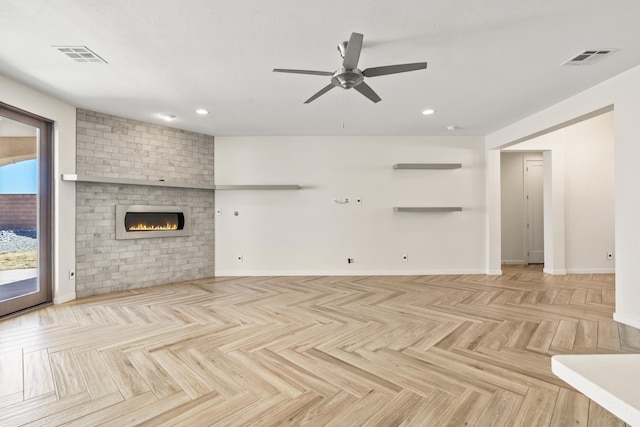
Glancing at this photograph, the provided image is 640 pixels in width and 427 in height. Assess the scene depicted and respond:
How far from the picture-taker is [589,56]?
2.81 meters

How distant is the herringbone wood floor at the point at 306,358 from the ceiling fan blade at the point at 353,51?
2.36m

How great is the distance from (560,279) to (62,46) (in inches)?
296

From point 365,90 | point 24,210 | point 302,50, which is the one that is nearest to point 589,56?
point 365,90

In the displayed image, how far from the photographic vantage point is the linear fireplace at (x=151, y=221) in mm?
4691

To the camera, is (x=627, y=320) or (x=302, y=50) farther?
(x=627, y=320)

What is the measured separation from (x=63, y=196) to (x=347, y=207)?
172 inches

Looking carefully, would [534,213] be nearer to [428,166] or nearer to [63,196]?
[428,166]

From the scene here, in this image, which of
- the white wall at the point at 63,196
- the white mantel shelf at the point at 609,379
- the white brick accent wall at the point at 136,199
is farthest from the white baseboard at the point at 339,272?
the white mantel shelf at the point at 609,379

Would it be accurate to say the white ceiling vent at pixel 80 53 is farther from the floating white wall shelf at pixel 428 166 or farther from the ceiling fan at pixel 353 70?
the floating white wall shelf at pixel 428 166

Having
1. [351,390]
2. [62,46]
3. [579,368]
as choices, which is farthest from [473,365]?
[62,46]

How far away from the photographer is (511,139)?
5039 millimetres

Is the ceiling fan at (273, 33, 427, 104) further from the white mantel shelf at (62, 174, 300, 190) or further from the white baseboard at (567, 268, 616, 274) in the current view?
the white baseboard at (567, 268, 616, 274)

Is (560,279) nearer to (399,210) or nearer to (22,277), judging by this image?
(399,210)

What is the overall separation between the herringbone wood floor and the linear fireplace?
3.35ft
